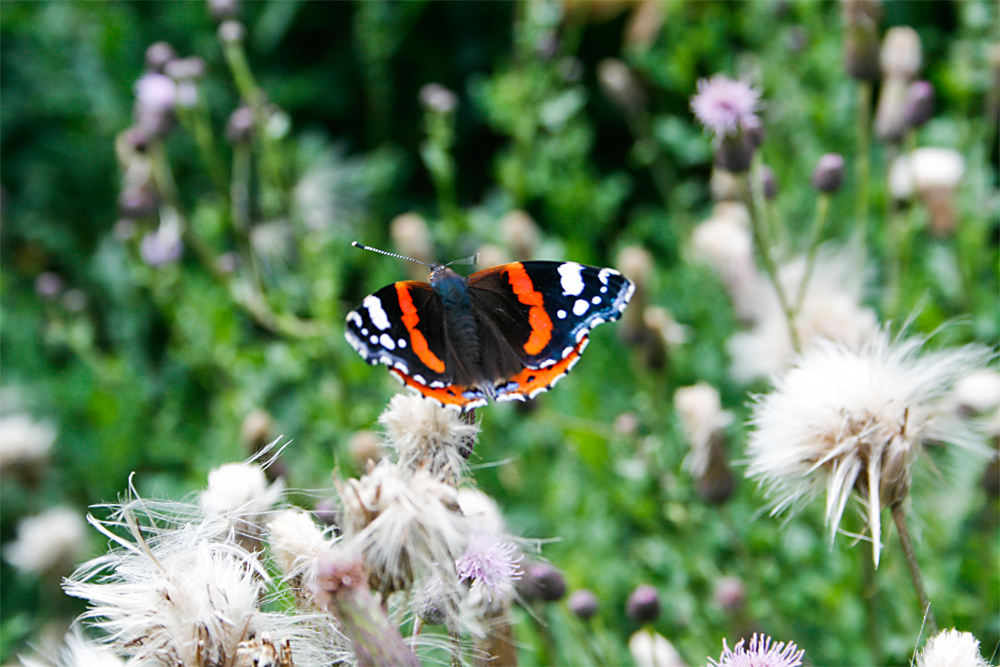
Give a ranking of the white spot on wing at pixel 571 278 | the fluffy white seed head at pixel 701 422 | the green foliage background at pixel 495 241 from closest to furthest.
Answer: the white spot on wing at pixel 571 278 → the fluffy white seed head at pixel 701 422 → the green foliage background at pixel 495 241

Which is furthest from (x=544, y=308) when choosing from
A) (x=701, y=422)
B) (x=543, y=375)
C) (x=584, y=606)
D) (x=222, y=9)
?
(x=222, y=9)

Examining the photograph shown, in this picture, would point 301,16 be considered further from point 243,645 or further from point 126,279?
point 243,645

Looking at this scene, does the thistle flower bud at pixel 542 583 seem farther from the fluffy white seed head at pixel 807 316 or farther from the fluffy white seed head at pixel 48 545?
the fluffy white seed head at pixel 48 545

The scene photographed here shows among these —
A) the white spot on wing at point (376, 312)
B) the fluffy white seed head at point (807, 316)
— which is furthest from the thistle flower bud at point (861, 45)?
the white spot on wing at point (376, 312)

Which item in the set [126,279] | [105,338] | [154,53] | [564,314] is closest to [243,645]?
[564,314]

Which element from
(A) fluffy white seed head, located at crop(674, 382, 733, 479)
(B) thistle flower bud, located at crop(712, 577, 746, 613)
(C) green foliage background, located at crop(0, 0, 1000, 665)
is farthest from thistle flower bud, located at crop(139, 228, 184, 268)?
(B) thistle flower bud, located at crop(712, 577, 746, 613)

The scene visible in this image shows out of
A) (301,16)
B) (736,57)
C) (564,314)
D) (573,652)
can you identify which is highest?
(301,16)
